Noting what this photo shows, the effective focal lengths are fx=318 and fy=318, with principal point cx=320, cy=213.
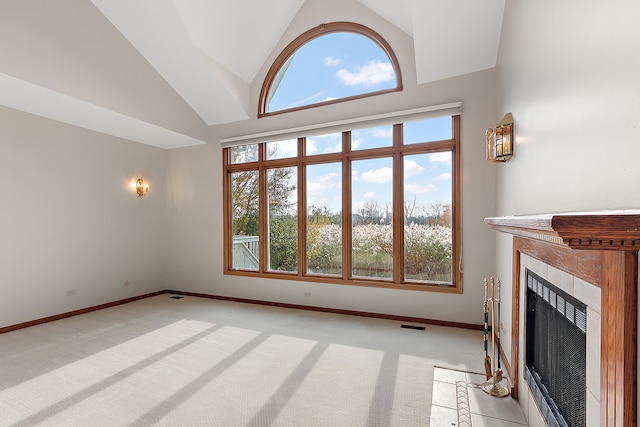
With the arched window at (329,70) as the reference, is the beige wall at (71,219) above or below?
below

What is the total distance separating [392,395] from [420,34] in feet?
11.3

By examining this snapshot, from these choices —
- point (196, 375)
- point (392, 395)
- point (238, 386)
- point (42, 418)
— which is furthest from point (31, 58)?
point (392, 395)

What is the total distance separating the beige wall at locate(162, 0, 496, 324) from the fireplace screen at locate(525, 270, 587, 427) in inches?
59.0

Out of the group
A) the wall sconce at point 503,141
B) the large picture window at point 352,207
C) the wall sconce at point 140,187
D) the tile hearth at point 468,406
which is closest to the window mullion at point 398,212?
the large picture window at point 352,207

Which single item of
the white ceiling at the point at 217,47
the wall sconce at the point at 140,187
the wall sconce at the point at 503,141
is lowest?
the wall sconce at the point at 140,187

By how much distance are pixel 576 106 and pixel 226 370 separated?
300 centimetres

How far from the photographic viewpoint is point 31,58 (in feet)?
10.3

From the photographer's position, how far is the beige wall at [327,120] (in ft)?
12.1

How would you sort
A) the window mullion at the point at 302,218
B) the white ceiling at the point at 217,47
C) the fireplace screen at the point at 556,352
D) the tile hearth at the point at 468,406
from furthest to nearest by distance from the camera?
the window mullion at the point at 302,218 < the white ceiling at the point at 217,47 < the tile hearth at the point at 468,406 < the fireplace screen at the point at 556,352

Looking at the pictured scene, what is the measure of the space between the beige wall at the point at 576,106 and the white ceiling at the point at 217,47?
0.82m

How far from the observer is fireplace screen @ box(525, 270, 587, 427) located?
1288mm

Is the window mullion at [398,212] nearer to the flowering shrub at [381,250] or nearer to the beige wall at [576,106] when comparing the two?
the flowering shrub at [381,250]

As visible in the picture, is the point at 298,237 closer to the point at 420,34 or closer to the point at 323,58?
the point at 323,58

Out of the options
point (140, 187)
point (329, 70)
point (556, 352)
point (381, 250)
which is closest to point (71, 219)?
point (140, 187)
